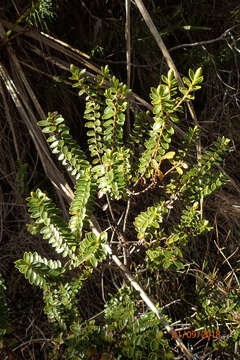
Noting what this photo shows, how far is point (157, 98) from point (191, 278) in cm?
107

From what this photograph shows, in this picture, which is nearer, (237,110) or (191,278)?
(191,278)

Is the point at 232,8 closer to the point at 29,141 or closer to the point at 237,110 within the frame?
the point at 237,110

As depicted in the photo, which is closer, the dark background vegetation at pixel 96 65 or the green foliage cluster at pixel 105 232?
the green foliage cluster at pixel 105 232

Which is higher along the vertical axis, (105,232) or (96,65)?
(96,65)

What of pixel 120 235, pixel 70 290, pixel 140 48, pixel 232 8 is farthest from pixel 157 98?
pixel 232 8

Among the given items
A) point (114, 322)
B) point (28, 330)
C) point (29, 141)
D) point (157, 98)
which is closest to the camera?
point (157, 98)

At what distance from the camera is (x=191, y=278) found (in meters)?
1.79

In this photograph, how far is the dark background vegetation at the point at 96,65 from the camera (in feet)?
5.59

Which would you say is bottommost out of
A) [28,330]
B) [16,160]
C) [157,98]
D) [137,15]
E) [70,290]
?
[28,330]

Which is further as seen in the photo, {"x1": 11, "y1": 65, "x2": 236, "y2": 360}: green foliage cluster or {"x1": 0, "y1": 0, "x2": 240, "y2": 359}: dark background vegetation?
{"x1": 0, "y1": 0, "x2": 240, "y2": 359}: dark background vegetation

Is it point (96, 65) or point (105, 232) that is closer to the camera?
point (105, 232)

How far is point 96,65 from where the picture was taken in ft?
5.83

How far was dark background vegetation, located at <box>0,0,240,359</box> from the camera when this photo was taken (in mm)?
1705

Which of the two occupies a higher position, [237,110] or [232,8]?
[232,8]
